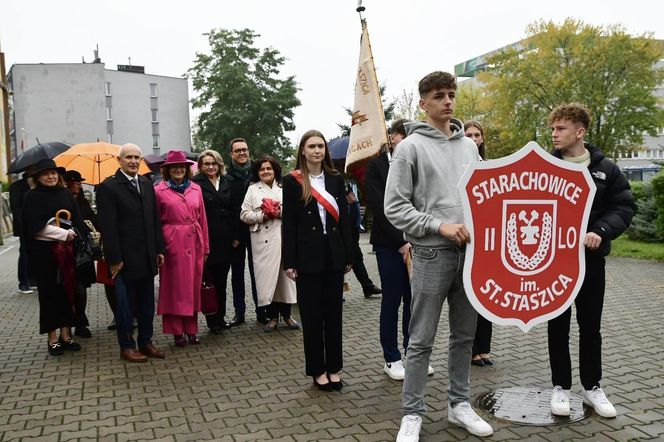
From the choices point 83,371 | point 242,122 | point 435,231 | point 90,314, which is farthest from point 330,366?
point 242,122

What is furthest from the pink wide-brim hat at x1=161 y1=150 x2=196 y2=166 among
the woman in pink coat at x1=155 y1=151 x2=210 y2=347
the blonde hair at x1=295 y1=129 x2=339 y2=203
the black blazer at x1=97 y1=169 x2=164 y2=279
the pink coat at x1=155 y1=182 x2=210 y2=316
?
the blonde hair at x1=295 y1=129 x2=339 y2=203

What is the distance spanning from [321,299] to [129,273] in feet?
6.67

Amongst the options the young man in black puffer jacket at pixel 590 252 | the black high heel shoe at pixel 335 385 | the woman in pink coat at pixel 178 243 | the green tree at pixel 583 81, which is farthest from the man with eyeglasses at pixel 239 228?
the green tree at pixel 583 81

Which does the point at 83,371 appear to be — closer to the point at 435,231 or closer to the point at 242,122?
the point at 435,231

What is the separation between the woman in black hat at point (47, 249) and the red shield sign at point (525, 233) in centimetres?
451

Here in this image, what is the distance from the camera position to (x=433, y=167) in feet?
12.3

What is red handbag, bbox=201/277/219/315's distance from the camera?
6980 millimetres

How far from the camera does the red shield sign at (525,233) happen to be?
3.64 meters

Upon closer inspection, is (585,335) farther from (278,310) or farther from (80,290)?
(80,290)

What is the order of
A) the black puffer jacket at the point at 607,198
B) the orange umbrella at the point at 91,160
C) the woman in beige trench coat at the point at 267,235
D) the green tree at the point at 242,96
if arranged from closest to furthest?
the black puffer jacket at the point at 607,198, the woman in beige trench coat at the point at 267,235, the orange umbrella at the point at 91,160, the green tree at the point at 242,96

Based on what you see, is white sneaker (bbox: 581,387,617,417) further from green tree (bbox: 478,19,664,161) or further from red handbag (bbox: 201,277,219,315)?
green tree (bbox: 478,19,664,161)

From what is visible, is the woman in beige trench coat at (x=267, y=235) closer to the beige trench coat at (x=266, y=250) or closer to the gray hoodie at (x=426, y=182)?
the beige trench coat at (x=266, y=250)

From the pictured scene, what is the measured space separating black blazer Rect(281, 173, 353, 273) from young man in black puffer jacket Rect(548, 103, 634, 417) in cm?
170

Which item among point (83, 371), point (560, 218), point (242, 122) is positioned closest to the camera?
point (560, 218)
